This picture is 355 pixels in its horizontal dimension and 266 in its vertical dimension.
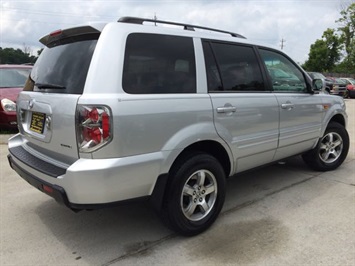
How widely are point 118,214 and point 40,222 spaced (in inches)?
31.4

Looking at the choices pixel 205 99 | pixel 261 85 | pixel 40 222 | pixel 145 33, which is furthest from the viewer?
pixel 261 85

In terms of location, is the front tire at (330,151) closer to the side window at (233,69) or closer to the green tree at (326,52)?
the side window at (233,69)

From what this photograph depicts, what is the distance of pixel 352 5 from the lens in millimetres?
42719

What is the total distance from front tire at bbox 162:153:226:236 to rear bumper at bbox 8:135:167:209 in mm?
251

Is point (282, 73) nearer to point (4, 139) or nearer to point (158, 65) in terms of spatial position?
point (158, 65)

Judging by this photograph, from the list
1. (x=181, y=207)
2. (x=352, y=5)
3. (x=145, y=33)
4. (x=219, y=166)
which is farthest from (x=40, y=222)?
(x=352, y=5)

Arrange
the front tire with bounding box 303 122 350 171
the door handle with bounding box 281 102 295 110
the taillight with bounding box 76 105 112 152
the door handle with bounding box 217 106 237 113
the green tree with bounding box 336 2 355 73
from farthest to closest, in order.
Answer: the green tree with bounding box 336 2 355 73 < the front tire with bounding box 303 122 350 171 < the door handle with bounding box 281 102 295 110 < the door handle with bounding box 217 106 237 113 < the taillight with bounding box 76 105 112 152

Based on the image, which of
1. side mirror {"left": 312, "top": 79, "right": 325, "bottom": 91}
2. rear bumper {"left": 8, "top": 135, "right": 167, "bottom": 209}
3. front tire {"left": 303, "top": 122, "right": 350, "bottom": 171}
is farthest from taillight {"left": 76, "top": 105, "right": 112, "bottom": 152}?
front tire {"left": 303, "top": 122, "right": 350, "bottom": 171}

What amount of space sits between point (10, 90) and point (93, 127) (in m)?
6.04

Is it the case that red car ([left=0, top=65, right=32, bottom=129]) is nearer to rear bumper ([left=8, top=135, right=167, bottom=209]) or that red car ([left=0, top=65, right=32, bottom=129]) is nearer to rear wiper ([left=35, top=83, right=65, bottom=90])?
rear wiper ([left=35, top=83, right=65, bottom=90])

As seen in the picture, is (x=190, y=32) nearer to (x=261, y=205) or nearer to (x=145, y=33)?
(x=145, y=33)

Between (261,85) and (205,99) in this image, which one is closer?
(205,99)

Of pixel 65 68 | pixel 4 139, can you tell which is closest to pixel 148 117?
pixel 65 68

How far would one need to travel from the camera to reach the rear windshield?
8.82 feet
